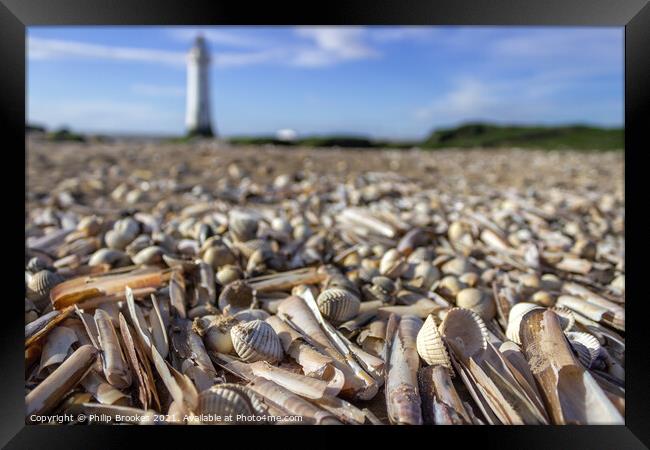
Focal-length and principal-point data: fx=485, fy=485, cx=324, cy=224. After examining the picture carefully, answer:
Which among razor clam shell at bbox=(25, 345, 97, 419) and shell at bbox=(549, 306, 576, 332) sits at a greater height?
shell at bbox=(549, 306, 576, 332)

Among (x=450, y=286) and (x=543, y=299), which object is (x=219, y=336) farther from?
(x=543, y=299)

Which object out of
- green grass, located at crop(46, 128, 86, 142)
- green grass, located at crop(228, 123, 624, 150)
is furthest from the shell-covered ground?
green grass, located at crop(228, 123, 624, 150)

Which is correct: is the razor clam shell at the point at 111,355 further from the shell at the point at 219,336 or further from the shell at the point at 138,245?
the shell at the point at 138,245

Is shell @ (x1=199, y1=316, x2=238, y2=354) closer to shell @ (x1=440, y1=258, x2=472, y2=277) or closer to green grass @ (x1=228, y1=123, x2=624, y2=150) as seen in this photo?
shell @ (x1=440, y1=258, x2=472, y2=277)

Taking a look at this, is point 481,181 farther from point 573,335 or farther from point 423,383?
point 423,383

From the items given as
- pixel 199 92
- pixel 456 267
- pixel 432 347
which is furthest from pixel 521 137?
pixel 432 347

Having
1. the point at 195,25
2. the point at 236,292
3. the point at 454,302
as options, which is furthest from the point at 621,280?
the point at 195,25

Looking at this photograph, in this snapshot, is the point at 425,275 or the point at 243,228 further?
the point at 243,228
